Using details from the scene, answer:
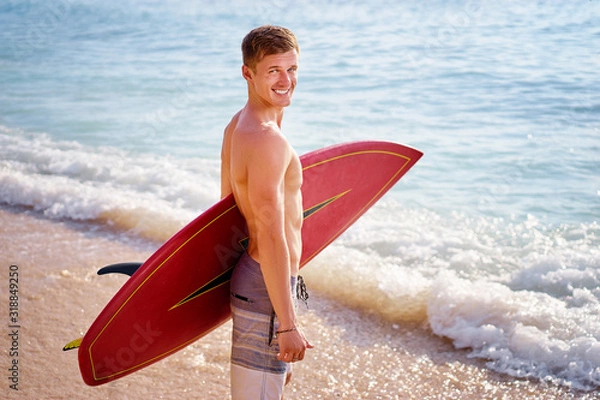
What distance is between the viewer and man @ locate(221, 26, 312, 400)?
A: 6.90ft

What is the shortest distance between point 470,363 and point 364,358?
0.54 metres

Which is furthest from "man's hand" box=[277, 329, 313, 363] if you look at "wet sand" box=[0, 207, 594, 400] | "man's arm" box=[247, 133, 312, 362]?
"wet sand" box=[0, 207, 594, 400]

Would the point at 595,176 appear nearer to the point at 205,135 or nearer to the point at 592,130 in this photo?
the point at 592,130

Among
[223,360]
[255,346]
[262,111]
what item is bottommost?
[223,360]

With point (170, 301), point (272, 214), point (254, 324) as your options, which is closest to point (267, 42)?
point (272, 214)

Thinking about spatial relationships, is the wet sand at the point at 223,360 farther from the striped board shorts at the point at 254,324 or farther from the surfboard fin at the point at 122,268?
the striped board shorts at the point at 254,324

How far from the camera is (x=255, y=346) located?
225 cm

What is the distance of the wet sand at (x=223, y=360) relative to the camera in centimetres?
337

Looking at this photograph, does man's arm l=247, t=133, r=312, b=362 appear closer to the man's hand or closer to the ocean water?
the man's hand

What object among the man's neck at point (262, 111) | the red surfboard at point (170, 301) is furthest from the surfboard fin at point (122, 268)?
the man's neck at point (262, 111)

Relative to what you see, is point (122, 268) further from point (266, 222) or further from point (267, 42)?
point (267, 42)

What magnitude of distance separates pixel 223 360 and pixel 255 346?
1435mm

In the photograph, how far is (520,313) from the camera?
4.05 metres

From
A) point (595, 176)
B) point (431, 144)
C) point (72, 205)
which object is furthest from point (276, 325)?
point (431, 144)
